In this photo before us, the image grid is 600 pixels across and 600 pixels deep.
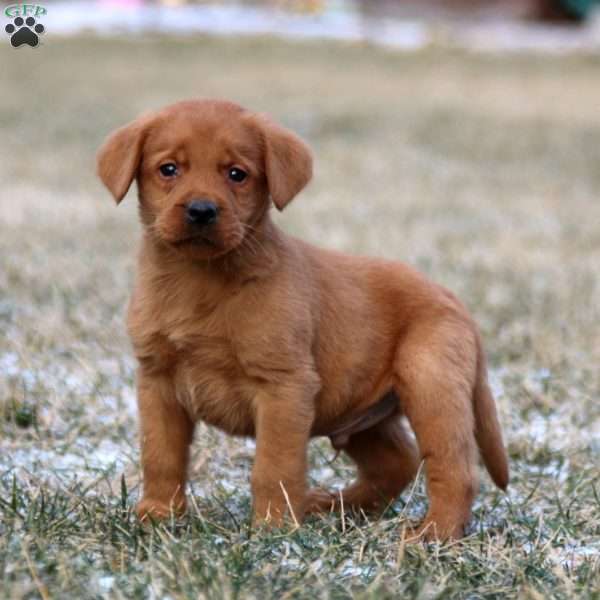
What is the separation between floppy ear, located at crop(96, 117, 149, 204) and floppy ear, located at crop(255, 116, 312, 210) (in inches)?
13.8

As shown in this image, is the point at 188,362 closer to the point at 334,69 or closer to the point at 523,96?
the point at 523,96

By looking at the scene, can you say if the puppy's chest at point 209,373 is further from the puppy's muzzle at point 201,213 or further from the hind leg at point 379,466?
the hind leg at point 379,466

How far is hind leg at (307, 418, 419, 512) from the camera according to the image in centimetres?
412

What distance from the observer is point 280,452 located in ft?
11.5

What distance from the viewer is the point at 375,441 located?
4.20 meters

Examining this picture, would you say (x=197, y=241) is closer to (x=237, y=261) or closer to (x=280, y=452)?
(x=237, y=261)

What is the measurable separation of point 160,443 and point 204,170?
2.69 feet

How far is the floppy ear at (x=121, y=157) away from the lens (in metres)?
3.58

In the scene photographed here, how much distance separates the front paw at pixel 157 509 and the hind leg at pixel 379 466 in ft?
1.79

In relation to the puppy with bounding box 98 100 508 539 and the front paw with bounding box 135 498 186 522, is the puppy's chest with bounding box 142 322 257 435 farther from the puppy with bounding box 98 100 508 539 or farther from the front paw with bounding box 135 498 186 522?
the front paw with bounding box 135 498 186 522

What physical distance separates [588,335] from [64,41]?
A: 18.9m

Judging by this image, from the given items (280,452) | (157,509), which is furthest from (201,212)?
(157,509)

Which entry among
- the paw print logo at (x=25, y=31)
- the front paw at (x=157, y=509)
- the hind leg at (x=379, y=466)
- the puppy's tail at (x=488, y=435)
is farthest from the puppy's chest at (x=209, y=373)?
the paw print logo at (x=25, y=31)

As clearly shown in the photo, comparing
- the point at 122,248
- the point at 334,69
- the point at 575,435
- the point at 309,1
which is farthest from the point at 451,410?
the point at 309,1
